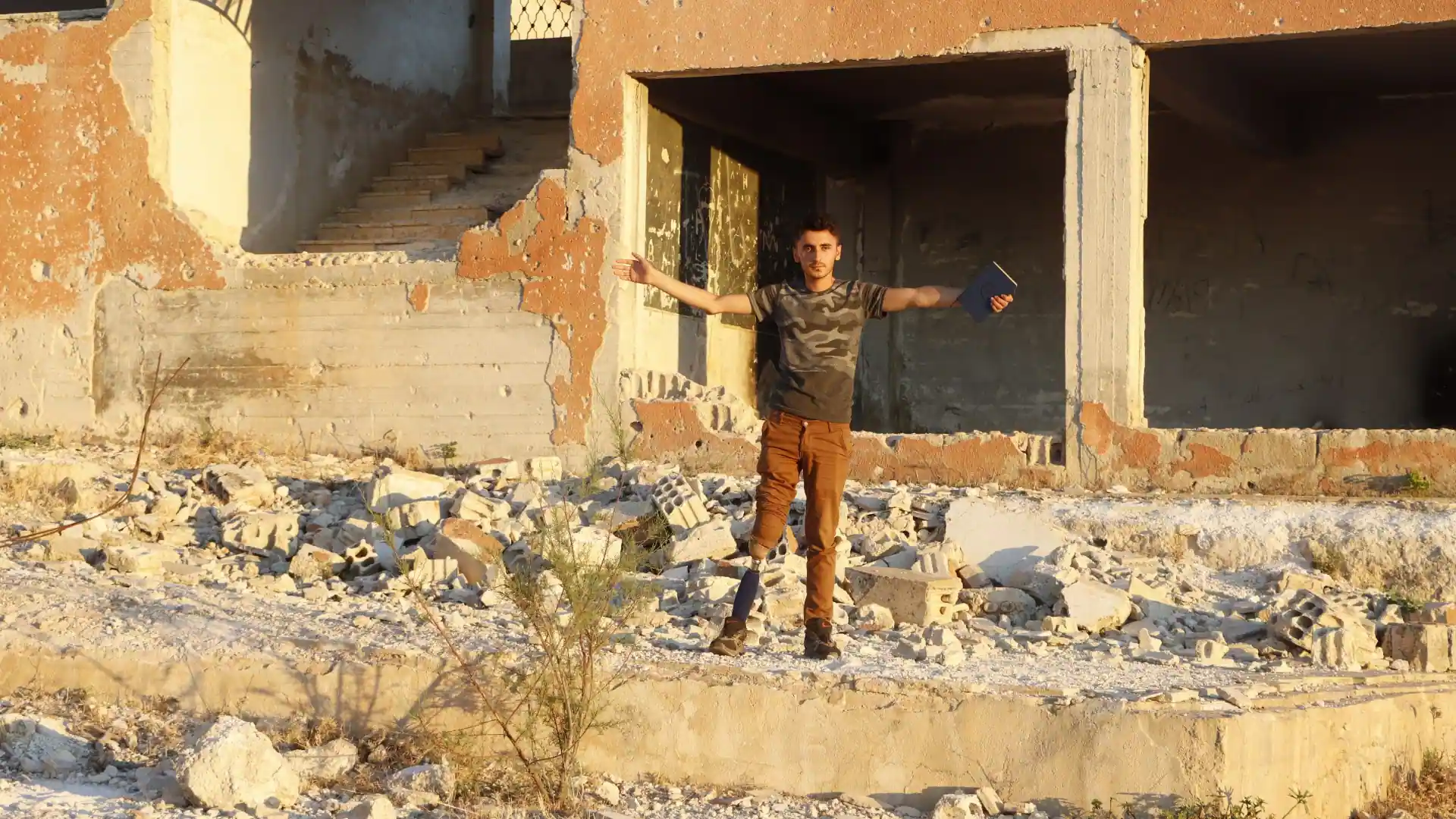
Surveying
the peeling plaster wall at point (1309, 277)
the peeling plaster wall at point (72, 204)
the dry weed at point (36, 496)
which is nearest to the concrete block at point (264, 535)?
the dry weed at point (36, 496)

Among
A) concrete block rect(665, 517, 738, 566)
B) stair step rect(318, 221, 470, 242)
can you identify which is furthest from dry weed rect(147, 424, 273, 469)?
concrete block rect(665, 517, 738, 566)

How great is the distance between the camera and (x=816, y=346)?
673 centimetres

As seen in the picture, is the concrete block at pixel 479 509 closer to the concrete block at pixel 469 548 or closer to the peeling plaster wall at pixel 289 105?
the concrete block at pixel 469 548

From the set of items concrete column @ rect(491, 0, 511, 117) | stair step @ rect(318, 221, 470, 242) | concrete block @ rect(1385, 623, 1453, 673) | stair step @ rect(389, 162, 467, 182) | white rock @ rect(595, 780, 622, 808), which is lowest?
white rock @ rect(595, 780, 622, 808)

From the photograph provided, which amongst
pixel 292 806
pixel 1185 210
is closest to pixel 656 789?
pixel 292 806

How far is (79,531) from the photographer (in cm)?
979

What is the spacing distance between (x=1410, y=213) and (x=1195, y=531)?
22.6 ft

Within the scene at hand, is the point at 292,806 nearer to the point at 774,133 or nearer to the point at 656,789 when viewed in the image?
the point at 656,789

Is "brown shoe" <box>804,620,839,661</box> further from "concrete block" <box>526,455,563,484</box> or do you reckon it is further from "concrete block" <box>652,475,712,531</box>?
"concrete block" <box>526,455,563,484</box>

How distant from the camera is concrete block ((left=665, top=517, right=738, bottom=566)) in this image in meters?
9.17

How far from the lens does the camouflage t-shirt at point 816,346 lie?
6.71 meters

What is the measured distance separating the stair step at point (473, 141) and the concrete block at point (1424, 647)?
9.25 m

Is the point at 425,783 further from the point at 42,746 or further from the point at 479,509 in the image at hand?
the point at 479,509

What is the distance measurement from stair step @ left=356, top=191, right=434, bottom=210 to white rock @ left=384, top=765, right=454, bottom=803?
28.8 feet
